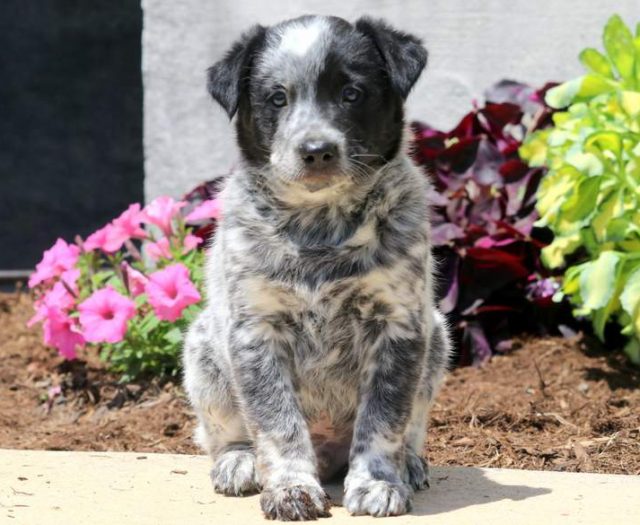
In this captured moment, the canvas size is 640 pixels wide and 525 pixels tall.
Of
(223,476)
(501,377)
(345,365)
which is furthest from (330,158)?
(501,377)

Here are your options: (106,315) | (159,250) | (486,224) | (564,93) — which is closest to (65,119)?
(159,250)

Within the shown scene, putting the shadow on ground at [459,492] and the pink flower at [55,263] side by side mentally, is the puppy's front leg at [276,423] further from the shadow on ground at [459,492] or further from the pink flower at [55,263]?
the pink flower at [55,263]

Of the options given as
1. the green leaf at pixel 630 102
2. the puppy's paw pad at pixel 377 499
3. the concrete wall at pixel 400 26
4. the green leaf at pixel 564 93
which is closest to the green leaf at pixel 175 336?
the concrete wall at pixel 400 26

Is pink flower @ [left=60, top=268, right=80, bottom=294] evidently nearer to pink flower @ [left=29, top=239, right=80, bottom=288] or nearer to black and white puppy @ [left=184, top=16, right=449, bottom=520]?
pink flower @ [left=29, top=239, right=80, bottom=288]

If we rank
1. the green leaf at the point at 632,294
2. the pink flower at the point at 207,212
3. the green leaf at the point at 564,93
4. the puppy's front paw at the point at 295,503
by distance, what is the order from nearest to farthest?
the puppy's front paw at the point at 295,503 < the green leaf at the point at 632,294 < the green leaf at the point at 564,93 < the pink flower at the point at 207,212

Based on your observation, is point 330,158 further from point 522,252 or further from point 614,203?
point 522,252

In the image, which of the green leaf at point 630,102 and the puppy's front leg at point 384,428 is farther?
the green leaf at point 630,102
